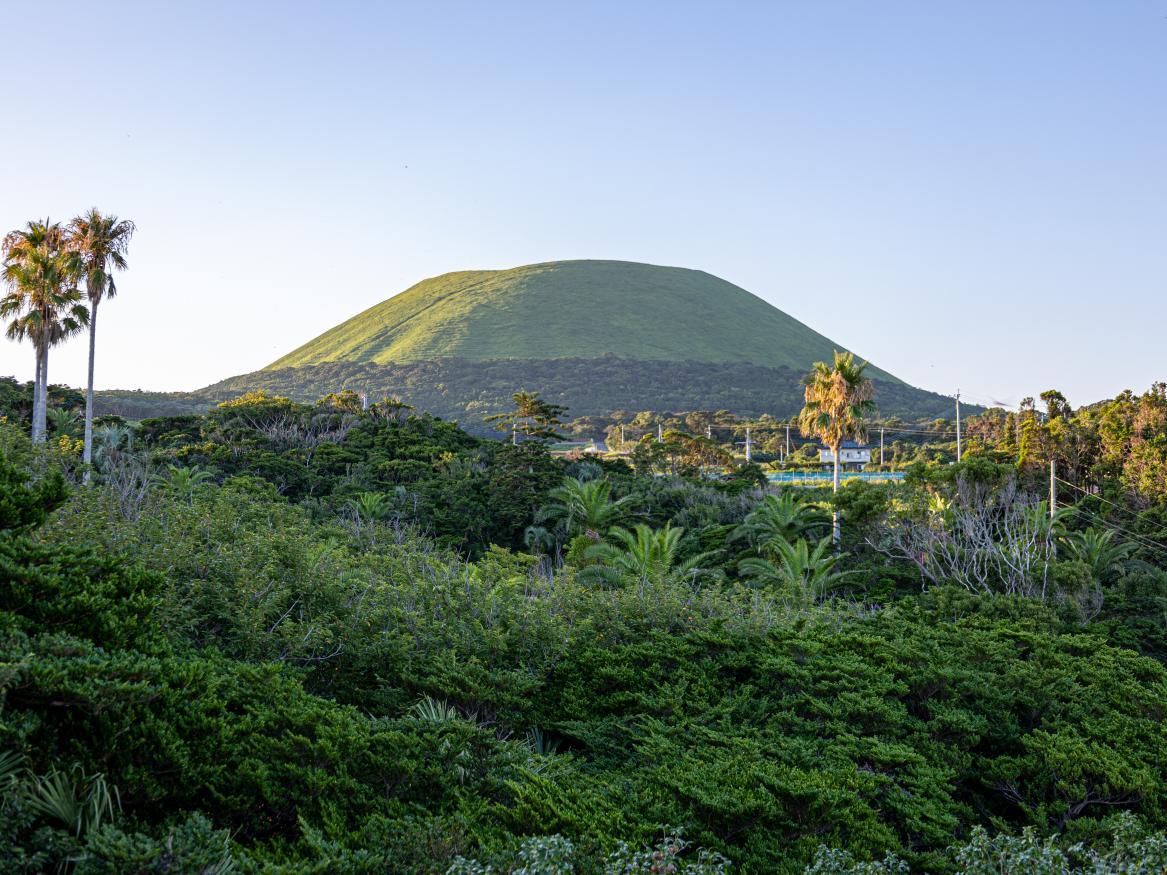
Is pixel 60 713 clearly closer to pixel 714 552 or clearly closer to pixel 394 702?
pixel 394 702

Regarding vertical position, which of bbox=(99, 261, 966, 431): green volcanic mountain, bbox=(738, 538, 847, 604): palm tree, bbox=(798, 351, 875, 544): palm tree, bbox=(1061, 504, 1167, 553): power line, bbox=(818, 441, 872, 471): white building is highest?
bbox=(99, 261, 966, 431): green volcanic mountain

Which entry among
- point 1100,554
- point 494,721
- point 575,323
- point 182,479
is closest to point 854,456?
point 1100,554

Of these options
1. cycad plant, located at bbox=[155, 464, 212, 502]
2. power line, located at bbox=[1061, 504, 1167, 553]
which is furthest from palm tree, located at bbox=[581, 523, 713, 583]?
power line, located at bbox=[1061, 504, 1167, 553]

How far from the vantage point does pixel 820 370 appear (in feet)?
95.5

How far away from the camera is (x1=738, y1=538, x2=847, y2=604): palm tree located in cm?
2083

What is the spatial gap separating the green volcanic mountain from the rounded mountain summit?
30cm

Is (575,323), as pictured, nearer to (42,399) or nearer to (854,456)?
(854,456)

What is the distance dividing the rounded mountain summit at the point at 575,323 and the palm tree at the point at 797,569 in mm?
93360

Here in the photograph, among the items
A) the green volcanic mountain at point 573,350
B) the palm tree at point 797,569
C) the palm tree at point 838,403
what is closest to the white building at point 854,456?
the green volcanic mountain at point 573,350

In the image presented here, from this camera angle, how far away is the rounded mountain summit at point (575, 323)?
12056 centimetres

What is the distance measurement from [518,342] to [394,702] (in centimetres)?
11488

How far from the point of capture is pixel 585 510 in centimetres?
2622

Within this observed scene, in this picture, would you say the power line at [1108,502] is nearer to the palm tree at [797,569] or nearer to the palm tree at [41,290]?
the palm tree at [797,569]

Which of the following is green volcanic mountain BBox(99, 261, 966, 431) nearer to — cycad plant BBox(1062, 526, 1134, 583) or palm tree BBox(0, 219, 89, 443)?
palm tree BBox(0, 219, 89, 443)
